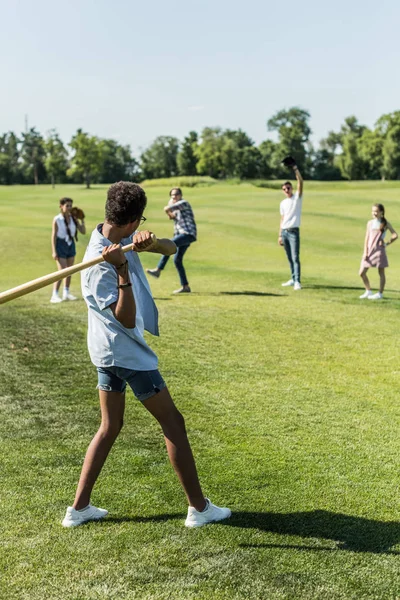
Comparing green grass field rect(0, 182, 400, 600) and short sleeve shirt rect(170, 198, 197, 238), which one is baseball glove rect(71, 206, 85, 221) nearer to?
short sleeve shirt rect(170, 198, 197, 238)

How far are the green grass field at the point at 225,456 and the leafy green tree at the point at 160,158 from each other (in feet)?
404

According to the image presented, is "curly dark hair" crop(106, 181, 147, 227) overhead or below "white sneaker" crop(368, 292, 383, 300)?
overhead

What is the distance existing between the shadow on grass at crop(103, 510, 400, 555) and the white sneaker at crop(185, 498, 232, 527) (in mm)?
86

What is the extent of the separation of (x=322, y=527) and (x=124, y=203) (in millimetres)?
2737

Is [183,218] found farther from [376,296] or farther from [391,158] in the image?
[391,158]

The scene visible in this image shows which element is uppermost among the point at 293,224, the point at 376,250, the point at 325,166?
the point at 325,166

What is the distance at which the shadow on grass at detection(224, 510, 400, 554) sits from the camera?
470 centimetres

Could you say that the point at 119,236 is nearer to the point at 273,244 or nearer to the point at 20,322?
the point at 20,322

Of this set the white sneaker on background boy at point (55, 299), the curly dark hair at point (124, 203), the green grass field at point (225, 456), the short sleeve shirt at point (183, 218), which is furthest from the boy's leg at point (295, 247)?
the curly dark hair at point (124, 203)

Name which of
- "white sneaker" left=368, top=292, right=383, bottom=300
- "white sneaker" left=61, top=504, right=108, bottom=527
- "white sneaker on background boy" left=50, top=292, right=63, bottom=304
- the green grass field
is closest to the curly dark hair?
"white sneaker" left=61, top=504, right=108, bottom=527

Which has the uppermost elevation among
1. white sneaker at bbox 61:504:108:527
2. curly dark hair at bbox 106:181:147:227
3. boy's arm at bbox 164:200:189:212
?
curly dark hair at bbox 106:181:147:227

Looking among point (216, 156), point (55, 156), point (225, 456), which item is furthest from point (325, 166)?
point (225, 456)

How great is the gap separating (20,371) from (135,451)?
127 inches

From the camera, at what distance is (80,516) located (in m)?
4.95
